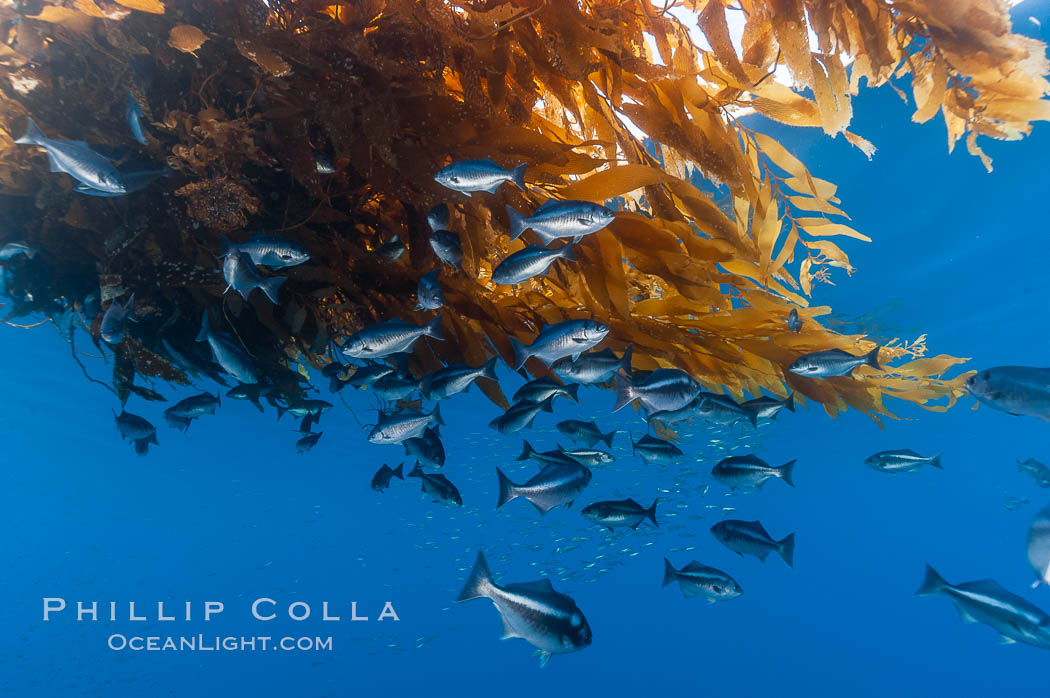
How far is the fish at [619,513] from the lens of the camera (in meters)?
4.46

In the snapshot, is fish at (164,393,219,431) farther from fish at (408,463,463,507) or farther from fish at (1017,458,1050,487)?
fish at (1017,458,1050,487)

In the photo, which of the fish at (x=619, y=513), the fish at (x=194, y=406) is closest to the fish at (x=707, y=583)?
the fish at (x=619, y=513)

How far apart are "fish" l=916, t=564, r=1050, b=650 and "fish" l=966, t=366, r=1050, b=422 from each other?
2.02m

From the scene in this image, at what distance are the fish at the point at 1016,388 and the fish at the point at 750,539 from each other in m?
1.78

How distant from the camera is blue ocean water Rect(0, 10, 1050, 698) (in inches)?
541

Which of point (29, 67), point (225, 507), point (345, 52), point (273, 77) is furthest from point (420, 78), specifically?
point (225, 507)

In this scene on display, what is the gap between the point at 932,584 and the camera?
4.18m

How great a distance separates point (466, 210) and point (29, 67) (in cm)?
241

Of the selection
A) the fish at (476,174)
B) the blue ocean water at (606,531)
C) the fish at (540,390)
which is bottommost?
the blue ocean water at (606,531)

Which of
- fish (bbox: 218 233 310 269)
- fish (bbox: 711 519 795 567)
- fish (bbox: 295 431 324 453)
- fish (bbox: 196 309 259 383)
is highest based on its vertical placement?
fish (bbox: 218 233 310 269)

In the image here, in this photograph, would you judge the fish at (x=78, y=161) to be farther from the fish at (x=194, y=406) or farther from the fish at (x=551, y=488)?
the fish at (x=551, y=488)

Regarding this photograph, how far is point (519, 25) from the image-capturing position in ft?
8.57

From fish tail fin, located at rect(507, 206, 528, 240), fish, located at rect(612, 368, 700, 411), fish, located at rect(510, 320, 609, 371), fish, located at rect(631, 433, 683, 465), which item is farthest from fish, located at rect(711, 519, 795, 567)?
fish tail fin, located at rect(507, 206, 528, 240)

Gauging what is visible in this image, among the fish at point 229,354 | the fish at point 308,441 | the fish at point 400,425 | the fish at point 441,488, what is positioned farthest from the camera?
the fish at point 308,441
